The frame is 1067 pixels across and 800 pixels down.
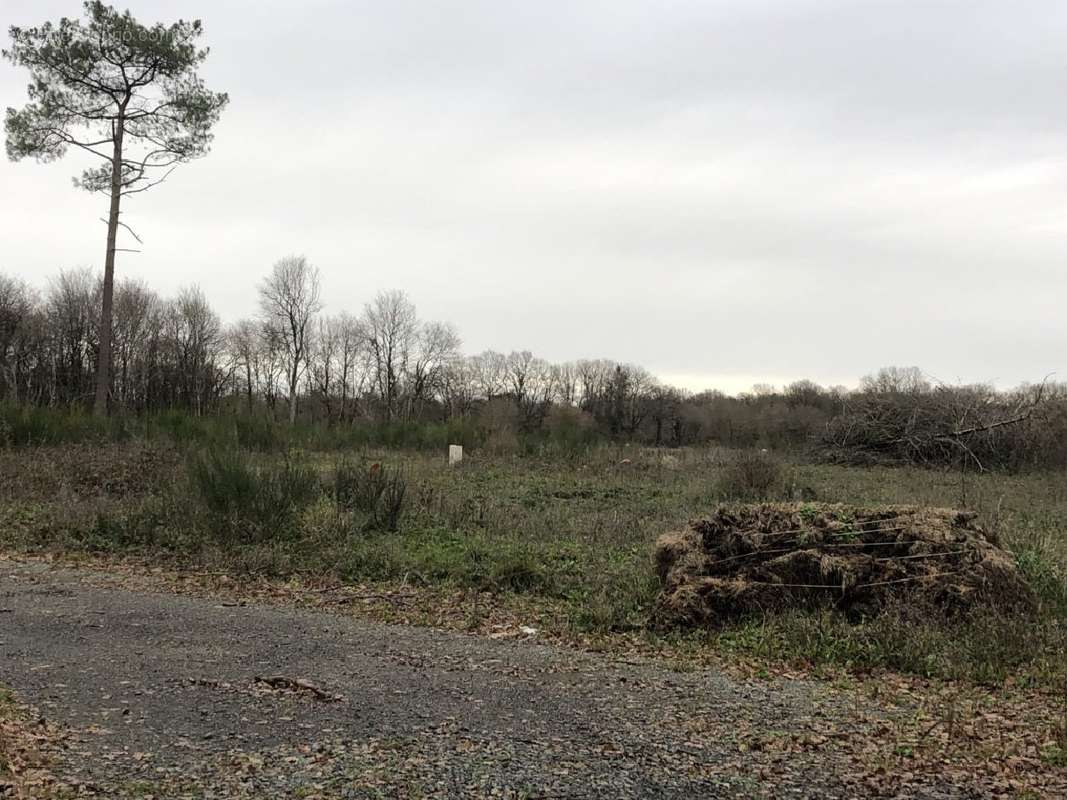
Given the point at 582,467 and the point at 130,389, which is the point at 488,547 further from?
the point at 130,389

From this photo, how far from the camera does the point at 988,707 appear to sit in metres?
5.30

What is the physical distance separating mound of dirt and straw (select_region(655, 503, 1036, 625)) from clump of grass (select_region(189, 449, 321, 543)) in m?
5.90

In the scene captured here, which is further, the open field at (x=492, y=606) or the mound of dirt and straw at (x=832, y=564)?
the mound of dirt and straw at (x=832, y=564)

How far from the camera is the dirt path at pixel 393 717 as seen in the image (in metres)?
3.94

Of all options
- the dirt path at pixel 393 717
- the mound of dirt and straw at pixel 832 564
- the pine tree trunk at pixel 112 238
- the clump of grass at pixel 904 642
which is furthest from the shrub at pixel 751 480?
the pine tree trunk at pixel 112 238

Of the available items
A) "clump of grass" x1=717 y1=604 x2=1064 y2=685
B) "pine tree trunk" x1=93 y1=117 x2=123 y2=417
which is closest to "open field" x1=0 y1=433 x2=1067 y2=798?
"clump of grass" x1=717 y1=604 x2=1064 y2=685

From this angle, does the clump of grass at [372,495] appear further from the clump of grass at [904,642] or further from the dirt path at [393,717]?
the clump of grass at [904,642]

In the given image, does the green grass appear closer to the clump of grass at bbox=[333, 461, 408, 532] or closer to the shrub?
the clump of grass at bbox=[333, 461, 408, 532]

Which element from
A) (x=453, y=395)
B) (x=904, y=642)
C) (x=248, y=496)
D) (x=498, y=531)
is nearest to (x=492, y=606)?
(x=498, y=531)

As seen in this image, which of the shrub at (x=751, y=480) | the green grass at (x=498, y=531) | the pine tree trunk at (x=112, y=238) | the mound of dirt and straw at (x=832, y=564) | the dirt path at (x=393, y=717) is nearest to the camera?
the dirt path at (x=393, y=717)

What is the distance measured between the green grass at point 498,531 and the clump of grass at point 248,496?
27mm

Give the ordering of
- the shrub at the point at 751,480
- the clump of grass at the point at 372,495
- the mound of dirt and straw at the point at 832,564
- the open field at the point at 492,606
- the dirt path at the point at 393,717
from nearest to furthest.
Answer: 1. the dirt path at the point at 393,717
2. the open field at the point at 492,606
3. the mound of dirt and straw at the point at 832,564
4. the clump of grass at the point at 372,495
5. the shrub at the point at 751,480

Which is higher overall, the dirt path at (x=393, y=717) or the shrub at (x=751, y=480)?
the shrub at (x=751, y=480)

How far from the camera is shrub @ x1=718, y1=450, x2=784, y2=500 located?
51.4ft
